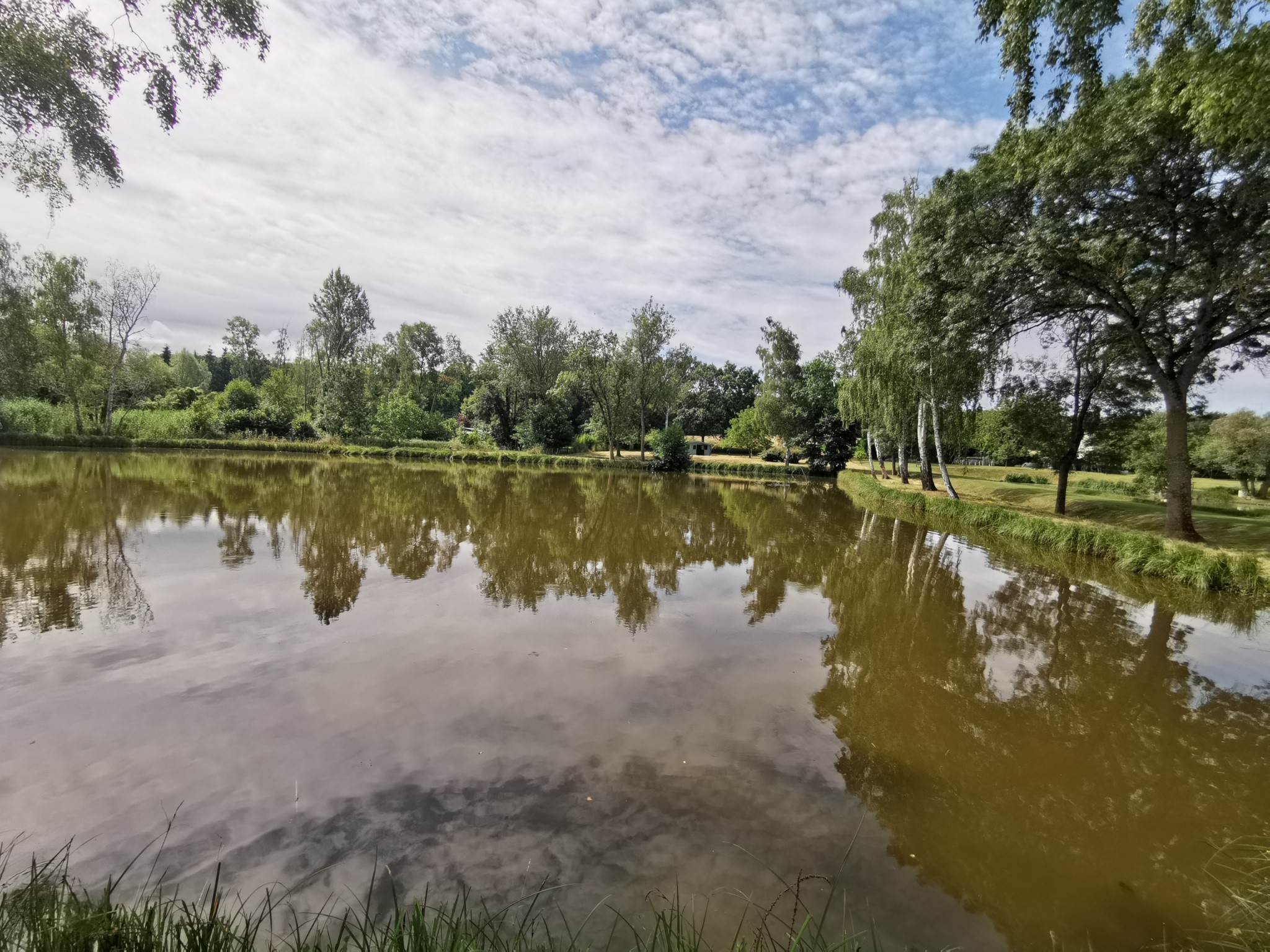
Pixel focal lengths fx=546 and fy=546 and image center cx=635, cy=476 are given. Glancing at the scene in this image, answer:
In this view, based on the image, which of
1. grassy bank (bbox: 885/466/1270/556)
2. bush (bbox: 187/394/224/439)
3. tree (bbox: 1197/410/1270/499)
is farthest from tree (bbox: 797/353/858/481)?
bush (bbox: 187/394/224/439)

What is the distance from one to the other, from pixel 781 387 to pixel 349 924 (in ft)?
149

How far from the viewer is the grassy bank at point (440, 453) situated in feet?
124

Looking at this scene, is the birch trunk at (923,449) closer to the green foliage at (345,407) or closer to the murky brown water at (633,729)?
the murky brown water at (633,729)

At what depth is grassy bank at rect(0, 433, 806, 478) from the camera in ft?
124

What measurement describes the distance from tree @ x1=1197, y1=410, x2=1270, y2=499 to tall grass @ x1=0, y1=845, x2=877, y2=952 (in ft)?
117

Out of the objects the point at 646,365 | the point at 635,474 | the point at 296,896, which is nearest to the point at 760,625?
the point at 296,896

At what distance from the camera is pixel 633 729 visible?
4.86m

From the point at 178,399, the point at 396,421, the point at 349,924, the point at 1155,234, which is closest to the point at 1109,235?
the point at 1155,234

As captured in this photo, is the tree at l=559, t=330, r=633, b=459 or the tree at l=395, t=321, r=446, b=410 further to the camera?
the tree at l=395, t=321, r=446, b=410

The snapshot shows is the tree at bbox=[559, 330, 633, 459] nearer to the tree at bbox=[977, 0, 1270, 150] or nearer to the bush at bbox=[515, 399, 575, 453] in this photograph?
the bush at bbox=[515, 399, 575, 453]

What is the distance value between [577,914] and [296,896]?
4.98ft

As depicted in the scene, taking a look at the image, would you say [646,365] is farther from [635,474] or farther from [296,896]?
[296,896]

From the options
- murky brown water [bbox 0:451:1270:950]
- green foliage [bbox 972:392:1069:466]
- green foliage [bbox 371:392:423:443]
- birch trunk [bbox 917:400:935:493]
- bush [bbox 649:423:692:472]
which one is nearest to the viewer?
murky brown water [bbox 0:451:1270:950]

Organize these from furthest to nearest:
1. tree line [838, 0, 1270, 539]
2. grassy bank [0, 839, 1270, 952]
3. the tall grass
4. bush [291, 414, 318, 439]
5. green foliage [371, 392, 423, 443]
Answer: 1. green foliage [371, 392, 423, 443]
2. bush [291, 414, 318, 439]
3. tree line [838, 0, 1270, 539]
4. grassy bank [0, 839, 1270, 952]
5. the tall grass
